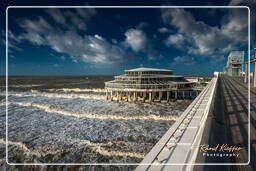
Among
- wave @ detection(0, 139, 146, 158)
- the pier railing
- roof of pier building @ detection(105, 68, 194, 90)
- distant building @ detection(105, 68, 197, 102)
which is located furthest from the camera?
roof of pier building @ detection(105, 68, 194, 90)

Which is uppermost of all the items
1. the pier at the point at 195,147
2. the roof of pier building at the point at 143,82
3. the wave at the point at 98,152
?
the roof of pier building at the point at 143,82

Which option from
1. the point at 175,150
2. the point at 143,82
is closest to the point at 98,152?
the point at 175,150

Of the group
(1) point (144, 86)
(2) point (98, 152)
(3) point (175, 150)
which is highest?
(1) point (144, 86)

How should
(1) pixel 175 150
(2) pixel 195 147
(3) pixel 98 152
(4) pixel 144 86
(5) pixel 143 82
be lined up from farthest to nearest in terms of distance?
(5) pixel 143 82 → (4) pixel 144 86 → (3) pixel 98 152 → (2) pixel 195 147 → (1) pixel 175 150

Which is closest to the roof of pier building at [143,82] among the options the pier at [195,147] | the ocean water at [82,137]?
the ocean water at [82,137]

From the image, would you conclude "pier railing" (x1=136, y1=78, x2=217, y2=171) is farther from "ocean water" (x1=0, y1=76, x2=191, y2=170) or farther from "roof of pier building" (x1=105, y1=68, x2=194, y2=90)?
"roof of pier building" (x1=105, y1=68, x2=194, y2=90)

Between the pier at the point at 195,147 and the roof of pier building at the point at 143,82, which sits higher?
the roof of pier building at the point at 143,82

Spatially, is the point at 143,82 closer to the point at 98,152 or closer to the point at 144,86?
the point at 144,86

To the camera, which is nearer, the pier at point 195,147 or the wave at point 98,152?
the pier at point 195,147

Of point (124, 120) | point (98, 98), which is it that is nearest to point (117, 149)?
point (124, 120)

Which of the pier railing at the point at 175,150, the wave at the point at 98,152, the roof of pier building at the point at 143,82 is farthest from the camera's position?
the roof of pier building at the point at 143,82

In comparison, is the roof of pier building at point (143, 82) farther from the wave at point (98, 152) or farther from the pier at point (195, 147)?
the pier at point (195, 147)

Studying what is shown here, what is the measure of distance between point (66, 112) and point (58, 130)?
28.5 ft

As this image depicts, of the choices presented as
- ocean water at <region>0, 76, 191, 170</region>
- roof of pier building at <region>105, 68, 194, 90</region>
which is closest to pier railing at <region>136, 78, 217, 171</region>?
ocean water at <region>0, 76, 191, 170</region>
